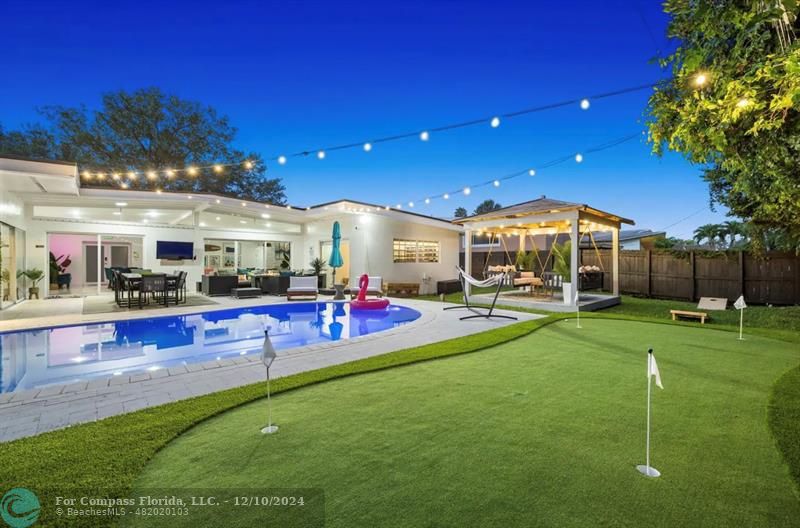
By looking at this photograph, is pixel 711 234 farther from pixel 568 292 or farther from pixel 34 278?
pixel 34 278

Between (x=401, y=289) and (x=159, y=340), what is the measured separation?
891cm

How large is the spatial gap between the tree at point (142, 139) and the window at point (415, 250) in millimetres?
12586

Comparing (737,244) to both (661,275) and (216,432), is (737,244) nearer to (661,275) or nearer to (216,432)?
(661,275)

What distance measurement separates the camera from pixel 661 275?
12.8 metres

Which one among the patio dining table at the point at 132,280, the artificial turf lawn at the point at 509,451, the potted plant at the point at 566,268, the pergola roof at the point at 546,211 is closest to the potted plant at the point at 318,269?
the patio dining table at the point at 132,280

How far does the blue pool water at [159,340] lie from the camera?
17.1 ft

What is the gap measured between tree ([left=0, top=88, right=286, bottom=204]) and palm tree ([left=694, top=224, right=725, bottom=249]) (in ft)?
75.6

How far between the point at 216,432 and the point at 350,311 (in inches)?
319

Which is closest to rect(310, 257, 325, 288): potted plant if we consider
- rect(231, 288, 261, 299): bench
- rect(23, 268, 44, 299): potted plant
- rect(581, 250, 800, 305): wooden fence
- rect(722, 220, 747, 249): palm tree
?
rect(231, 288, 261, 299): bench

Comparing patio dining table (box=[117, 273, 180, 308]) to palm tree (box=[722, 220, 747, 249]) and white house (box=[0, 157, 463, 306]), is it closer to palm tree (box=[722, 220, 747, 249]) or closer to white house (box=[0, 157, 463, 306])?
white house (box=[0, 157, 463, 306])

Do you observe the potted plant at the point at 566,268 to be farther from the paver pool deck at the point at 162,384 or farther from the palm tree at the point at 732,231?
the palm tree at the point at 732,231

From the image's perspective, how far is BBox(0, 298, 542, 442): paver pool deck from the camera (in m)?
3.25

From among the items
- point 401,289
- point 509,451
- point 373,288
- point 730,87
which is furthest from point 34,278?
point 730,87

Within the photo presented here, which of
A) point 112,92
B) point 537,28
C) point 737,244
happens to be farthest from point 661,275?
point 112,92
